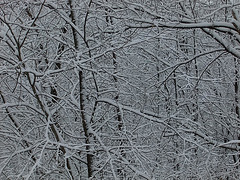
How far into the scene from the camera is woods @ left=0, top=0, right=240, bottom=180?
4426mm

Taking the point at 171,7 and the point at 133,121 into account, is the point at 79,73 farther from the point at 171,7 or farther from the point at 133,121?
the point at 133,121

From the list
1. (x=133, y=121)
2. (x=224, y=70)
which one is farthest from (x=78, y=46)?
(x=224, y=70)

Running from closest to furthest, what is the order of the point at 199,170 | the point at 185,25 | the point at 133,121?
the point at 185,25 → the point at 199,170 → the point at 133,121

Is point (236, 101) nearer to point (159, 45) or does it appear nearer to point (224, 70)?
point (224, 70)

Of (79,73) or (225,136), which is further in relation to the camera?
(225,136)

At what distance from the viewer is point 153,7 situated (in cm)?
510

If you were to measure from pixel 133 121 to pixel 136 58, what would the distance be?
182 cm

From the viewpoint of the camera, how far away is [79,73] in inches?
194

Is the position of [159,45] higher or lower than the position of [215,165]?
higher

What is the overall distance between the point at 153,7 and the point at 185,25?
2.46ft

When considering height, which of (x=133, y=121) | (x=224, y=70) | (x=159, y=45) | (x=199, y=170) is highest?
(x=159, y=45)

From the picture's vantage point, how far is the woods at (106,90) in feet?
14.5

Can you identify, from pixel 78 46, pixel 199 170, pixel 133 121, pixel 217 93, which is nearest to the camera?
pixel 78 46

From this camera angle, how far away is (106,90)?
5559 millimetres
